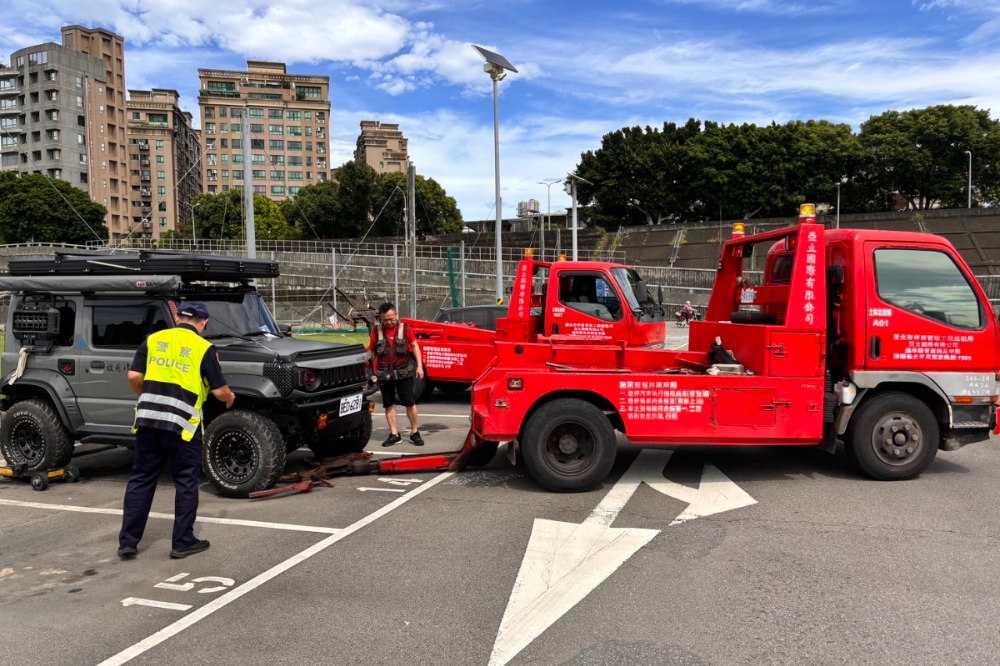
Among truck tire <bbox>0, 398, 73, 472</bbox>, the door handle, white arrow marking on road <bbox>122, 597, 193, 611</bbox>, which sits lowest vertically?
white arrow marking on road <bbox>122, 597, 193, 611</bbox>

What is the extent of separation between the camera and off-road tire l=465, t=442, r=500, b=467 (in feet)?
24.1

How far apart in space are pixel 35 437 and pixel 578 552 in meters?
5.75

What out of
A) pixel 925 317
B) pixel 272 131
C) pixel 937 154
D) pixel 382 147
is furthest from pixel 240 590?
pixel 382 147

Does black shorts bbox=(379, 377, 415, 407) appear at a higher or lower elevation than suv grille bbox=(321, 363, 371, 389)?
lower

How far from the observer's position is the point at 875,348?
661 centimetres

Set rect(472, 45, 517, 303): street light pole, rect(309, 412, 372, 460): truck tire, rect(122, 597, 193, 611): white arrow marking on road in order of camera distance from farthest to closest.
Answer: rect(472, 45, 517, 303): street light pole
rect(309, 412, 372, 460): truck tire
rect(122, 597, 193, 611): white arrow marking on road

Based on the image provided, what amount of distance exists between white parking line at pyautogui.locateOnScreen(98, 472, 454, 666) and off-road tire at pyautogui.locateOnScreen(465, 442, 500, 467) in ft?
3.13

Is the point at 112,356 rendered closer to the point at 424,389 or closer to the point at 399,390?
the point at 399,390

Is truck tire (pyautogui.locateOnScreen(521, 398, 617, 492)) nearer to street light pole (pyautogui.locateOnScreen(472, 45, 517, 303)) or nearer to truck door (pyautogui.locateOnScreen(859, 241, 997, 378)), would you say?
truck door (pyautogui.locateOnScreen(859, 241, 997, 378))

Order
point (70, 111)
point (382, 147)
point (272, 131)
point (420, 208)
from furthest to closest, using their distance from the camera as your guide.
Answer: point (382, 147) → point (272, 131) → point (70, 111) → point (420, 208)

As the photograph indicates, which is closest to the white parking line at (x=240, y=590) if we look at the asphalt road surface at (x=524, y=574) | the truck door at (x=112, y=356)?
the asphalt road surface at (x=524, y=574)

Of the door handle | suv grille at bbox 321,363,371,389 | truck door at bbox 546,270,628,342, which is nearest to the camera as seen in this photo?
the door handle

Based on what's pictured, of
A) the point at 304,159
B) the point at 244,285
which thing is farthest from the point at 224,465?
the point at 304,159

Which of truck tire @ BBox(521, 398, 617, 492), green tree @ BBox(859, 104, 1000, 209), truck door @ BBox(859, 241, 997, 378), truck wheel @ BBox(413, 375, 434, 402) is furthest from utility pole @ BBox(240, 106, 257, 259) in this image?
green tree @ BBox(859, 104, 1000, 209)
